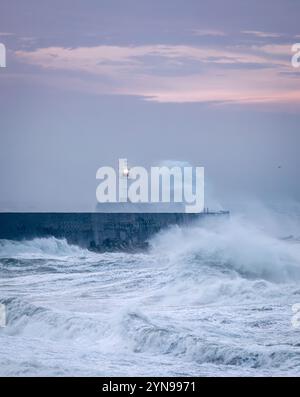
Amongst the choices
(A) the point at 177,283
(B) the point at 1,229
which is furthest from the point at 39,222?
(A) the point at 177,283

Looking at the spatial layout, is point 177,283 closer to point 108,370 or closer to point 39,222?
point 108,370

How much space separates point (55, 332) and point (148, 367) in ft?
10.2

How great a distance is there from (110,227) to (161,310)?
→ 43.5 feet

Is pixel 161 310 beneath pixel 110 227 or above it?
beneath

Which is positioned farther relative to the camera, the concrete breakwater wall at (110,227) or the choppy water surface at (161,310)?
the concrete breakwater wall at (110,227)

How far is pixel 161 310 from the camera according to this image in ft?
59.8

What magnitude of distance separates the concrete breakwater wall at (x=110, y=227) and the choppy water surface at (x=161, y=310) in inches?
80.9

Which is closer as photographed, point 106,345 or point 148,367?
point 148,367

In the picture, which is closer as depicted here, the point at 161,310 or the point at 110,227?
the point at 161,310

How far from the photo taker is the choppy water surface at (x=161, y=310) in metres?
14.1

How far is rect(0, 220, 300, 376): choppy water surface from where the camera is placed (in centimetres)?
1414

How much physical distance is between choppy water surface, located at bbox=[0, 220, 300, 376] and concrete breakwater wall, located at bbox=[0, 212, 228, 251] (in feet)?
6.74

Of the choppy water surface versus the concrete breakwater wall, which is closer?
the choppy water surface
